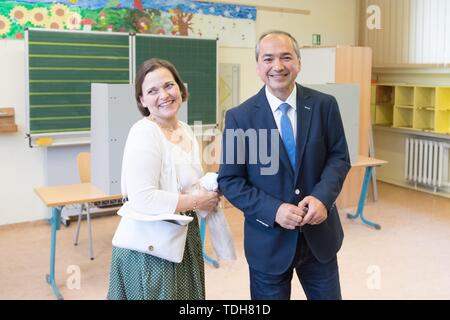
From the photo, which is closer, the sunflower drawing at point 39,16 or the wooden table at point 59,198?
the wooden table at point 59,198


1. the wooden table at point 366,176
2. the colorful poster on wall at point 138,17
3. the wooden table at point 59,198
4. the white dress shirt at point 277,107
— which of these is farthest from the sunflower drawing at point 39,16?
the white dress shirt at point 277,107

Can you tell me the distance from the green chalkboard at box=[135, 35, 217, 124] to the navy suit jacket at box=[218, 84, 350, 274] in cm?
352

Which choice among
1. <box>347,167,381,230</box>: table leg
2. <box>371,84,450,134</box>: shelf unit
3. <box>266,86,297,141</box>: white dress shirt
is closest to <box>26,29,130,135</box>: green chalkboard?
→ <box>347,167,381,230</box>: table leg

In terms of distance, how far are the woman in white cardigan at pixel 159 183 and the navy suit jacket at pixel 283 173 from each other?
14 cm

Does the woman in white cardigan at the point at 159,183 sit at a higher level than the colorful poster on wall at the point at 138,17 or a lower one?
lower

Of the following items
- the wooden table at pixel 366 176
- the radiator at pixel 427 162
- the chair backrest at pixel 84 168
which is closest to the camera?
the chair backrest at pixel 84 168

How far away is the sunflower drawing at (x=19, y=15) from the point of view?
15.0 ft

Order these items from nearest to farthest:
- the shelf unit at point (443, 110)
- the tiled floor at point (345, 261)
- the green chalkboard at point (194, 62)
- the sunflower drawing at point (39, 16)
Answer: the tiled floor at point (345, 261)
the sunflower drawing at point (39, 16)
the green chalkboard at point (194, 62)
the shelf unit at point (443, 110)

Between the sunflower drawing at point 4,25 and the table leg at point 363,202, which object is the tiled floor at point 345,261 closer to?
the table leg at point 363,202

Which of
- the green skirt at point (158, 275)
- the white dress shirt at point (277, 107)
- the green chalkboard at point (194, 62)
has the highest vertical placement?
the green chalkboard at point (194, 62)

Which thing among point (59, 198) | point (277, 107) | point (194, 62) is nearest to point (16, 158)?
point (59, 198)

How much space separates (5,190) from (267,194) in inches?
149

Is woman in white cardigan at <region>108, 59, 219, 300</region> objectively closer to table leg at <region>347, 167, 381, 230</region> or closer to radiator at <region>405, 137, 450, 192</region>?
table leg at <region>347, 167, 381, 230</region>
